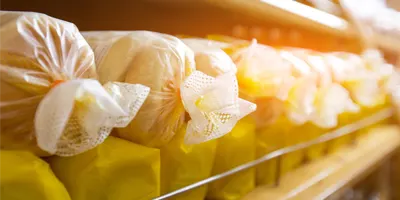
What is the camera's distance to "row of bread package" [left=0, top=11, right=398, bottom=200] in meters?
0.44

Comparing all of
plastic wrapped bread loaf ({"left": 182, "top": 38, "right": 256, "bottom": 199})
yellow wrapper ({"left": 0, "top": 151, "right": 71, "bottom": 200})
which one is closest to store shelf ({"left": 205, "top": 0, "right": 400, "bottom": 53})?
plastic wrapped bread loaf ({"left": 182, "top": 38, "right": 256, "bottom": 199})

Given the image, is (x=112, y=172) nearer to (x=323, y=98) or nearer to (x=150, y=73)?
(x=150, y=73)

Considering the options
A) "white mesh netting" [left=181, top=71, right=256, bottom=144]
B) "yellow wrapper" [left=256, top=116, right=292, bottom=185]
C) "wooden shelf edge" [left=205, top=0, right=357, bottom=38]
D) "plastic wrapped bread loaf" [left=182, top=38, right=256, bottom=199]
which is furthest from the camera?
"wooden shelf edge" [left=205, top=0, right=357, bottom=38]

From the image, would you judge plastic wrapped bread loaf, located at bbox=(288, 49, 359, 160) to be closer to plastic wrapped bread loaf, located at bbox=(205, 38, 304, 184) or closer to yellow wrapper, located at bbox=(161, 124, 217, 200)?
plastic wrapped bread loaf, located at bbox=(205, 38, 304, 184)

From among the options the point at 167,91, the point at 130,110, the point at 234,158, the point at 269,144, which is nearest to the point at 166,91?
the point at 167,91

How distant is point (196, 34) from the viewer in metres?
1.16

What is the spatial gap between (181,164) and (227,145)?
13cm

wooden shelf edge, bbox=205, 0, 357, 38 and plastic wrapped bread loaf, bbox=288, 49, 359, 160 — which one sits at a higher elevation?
wooden shelf edge, bbox=205, 0, 357, 38

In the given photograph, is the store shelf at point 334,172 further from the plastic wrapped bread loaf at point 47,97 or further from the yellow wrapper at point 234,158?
the plastic wrapped bread loaf at point 47,97

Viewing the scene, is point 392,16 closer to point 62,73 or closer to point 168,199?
point 168,199

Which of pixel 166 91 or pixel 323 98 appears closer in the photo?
pixel 166 91

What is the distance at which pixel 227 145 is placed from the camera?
0.74m

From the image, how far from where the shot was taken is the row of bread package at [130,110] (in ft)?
1.45

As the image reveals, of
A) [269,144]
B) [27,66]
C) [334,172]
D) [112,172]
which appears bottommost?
[334,172]
